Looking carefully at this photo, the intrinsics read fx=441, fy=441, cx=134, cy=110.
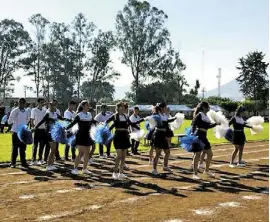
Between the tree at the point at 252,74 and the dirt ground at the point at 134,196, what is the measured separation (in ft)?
326

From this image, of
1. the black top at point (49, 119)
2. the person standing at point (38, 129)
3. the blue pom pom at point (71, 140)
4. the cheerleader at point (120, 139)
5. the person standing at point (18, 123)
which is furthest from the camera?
the person standing at point (38, 129)

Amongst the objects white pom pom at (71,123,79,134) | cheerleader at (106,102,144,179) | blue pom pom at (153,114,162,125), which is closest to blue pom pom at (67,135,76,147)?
white pom pom at (71,123,79,134)

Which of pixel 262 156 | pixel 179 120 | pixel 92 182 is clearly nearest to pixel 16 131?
pixel 92 182

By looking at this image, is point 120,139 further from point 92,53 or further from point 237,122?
point 92,53

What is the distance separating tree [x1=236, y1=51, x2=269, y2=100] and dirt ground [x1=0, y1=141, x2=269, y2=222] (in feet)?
326

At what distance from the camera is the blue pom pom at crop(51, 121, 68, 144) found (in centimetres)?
1277

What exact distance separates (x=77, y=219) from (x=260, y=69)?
361ft

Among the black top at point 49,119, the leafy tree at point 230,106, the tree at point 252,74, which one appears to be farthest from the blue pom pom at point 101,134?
the tree at point 252,74

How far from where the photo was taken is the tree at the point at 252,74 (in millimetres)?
109500

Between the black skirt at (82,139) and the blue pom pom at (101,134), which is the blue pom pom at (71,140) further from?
the black skirt at (82,139)

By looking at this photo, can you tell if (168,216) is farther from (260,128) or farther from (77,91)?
(77,91)

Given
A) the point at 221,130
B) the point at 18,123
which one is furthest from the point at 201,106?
the point at 18,123

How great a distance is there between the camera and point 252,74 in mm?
112062

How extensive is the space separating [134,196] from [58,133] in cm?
459
